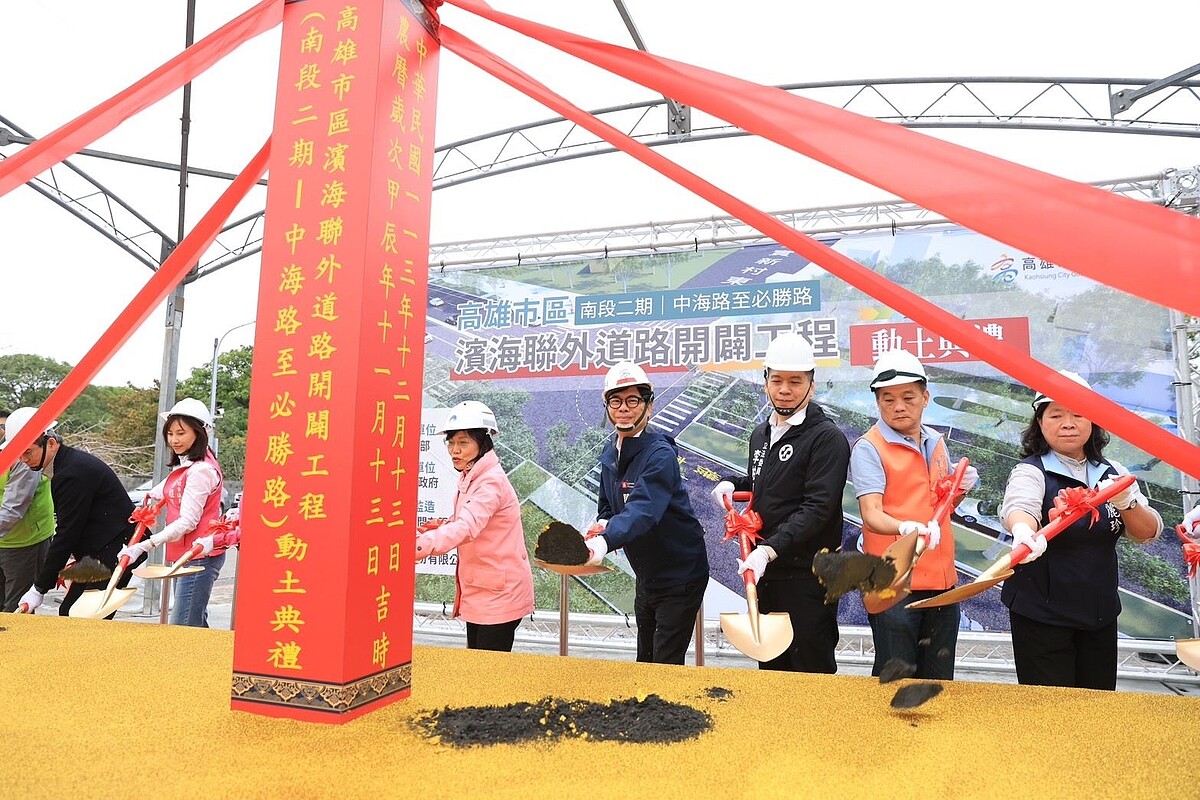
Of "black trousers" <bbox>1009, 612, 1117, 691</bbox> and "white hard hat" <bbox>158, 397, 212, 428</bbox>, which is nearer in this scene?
"black trousers" <bbox>1009, 612, 1117, 691</bbox>

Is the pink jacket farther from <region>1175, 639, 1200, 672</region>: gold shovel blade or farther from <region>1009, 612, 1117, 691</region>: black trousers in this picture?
<region>1175, 639, 1200, 672</region>: gold shovel blade

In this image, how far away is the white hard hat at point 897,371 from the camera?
6.99 ft

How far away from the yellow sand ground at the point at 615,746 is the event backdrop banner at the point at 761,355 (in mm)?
2531

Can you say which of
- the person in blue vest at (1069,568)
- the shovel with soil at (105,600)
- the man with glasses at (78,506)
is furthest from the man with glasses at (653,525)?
the man with glasses at (78,506)

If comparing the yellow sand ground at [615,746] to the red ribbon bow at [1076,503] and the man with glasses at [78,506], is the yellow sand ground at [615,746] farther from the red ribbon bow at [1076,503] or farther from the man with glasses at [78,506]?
the man with glasses at [78,506]

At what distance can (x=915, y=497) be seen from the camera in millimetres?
2088

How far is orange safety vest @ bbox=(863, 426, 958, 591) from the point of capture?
2037 millimetres

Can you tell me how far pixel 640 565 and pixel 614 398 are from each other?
2.02 feet

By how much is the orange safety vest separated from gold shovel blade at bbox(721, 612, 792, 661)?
0.41 m

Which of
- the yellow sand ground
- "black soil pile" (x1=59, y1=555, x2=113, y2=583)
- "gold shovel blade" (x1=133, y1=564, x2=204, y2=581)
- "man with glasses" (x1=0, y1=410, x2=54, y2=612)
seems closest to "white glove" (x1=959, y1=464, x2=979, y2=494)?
the yellow sand ground

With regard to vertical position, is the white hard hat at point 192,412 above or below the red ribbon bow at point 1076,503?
above

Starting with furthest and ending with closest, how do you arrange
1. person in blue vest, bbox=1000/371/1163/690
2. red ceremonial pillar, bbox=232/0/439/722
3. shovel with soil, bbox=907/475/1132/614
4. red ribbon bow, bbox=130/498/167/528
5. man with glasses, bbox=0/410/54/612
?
man with glasses, bbox=0/410/54/612 < red ribbon bow, bbox=130/498/167/528 < person in blue vest, bbox=1000/371/1163/690 < shovel with soil, bbox=907/475/1132/614 < red ceremonial pillar, bbox=232/0/439/722

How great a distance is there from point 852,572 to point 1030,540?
0.44 meters

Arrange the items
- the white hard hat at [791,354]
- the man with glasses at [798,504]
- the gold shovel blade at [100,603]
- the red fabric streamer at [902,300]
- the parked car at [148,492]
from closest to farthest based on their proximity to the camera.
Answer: the red fabric streamer at [902,300] < the man with glasses at [798,504] < the white hard hat at [791,354] < the gold shovel blade at [100,603] < the parked car at [148,492]
